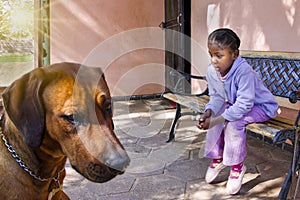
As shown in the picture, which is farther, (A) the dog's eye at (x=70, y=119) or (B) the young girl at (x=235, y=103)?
(B) the young girl at (x=235, y=103)

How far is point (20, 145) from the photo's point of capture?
1.28 metres

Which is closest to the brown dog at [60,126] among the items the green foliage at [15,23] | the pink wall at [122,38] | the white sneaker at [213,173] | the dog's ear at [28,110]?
the dog's ear at [28,110]

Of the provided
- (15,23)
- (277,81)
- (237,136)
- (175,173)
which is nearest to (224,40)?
(237,136)

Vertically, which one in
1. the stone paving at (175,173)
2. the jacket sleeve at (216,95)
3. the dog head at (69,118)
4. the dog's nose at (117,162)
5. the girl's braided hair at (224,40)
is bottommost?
the stone paving at (175,173)

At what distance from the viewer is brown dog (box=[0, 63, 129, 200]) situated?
1.18m

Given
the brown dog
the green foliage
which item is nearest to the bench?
the brown dog

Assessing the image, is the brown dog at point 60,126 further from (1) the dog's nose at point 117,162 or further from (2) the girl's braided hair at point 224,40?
(2) the girl's braided hair at point 224,40

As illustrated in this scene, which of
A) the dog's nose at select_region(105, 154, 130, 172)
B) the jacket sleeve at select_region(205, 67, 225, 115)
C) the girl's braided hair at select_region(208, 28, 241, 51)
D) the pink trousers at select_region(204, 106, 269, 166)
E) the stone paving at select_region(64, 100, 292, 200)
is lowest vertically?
the stone paving at select_region(64, 100, 292, 200)

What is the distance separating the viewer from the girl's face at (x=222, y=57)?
8.30 feet

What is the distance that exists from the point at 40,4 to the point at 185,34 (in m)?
2.45

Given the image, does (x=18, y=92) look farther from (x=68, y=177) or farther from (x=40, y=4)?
(x=40, y=4)

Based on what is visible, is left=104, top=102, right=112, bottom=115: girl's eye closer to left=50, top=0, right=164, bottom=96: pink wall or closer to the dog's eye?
the dog's eye

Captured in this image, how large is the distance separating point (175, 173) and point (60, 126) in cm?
187

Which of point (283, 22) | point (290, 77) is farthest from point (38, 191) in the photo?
point (283, 22)
